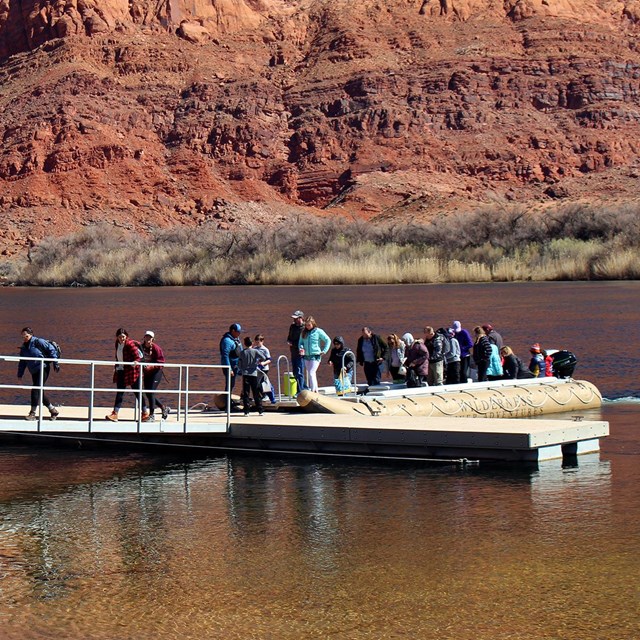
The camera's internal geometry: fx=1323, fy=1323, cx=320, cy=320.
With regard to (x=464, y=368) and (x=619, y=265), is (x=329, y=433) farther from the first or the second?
(x=619, y=265)

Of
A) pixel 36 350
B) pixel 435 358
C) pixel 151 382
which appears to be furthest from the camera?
pixel 435 358

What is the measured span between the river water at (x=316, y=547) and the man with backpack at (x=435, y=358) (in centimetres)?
338

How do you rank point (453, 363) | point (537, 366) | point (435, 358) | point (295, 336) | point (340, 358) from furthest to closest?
point (537, 366) → point (453, 363) → point (435, 358) → point (340, 358) → point (295, 336)

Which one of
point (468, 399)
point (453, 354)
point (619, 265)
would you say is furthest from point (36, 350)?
point (619, 265)

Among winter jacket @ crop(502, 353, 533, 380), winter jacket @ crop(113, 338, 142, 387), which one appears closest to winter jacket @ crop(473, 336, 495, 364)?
winter jacket @ crop(502, 353, 533, 380)

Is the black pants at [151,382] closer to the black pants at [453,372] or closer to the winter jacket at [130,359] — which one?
the winter jacket at [130,359]

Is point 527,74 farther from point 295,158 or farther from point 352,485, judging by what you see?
point 352,485

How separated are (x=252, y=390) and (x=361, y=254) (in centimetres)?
7809

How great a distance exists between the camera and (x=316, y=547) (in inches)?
590

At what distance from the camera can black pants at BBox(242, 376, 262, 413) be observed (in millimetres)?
21734

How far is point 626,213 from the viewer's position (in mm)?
96375

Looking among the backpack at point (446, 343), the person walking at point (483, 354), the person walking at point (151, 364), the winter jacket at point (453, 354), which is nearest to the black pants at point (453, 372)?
the winter jacket at point (453, 354)

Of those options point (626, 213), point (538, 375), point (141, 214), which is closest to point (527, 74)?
point (141, 214)

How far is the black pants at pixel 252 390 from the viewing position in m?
21.7
